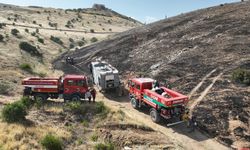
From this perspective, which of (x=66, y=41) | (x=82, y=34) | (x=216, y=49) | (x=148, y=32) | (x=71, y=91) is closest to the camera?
(x=71, y=91)

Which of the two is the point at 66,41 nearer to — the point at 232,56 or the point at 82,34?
the point at 82,34

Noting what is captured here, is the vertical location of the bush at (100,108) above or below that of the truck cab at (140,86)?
below

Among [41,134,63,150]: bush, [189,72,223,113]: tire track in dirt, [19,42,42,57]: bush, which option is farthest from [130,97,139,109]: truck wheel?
[19,42,42,57]: bush

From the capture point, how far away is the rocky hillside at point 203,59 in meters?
27.5

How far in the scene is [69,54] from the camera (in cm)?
5941

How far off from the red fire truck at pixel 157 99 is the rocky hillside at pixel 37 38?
44.5ft

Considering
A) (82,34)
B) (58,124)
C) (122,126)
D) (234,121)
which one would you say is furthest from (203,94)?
(82,34)

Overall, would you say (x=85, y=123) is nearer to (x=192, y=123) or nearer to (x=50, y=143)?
(x=50, y=143)

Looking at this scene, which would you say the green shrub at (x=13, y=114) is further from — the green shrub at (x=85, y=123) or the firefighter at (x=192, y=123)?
the firefighter at (x=192, y=123)

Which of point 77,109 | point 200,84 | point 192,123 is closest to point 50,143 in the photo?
point 77,109

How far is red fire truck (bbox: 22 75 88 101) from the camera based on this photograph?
2953cm

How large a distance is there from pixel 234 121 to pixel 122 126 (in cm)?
1029

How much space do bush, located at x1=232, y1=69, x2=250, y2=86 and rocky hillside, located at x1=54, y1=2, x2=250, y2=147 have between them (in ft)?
1.43

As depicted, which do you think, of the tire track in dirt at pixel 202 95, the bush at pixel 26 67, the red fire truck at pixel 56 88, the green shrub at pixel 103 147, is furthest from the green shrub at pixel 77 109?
the bush at pixel 26 67
